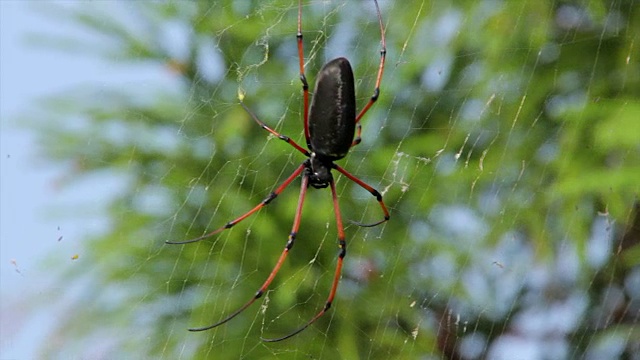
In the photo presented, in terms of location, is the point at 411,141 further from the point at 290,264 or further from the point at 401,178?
the point at 290,264

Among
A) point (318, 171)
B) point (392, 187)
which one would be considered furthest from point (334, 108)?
point (392, 187)

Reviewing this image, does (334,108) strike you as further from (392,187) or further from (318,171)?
(392,187)

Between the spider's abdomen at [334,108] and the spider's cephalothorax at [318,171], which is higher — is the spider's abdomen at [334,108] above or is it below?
above

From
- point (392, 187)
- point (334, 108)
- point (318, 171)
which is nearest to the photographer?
point (334, 108)

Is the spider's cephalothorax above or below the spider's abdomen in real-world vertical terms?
below

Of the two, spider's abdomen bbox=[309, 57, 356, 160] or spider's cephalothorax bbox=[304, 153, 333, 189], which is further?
spider's cephalothorax bbox=[304, 153, 333, 189]

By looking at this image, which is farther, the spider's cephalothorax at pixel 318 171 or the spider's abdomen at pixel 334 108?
the spider's cephalothorax at pixel 318 171
